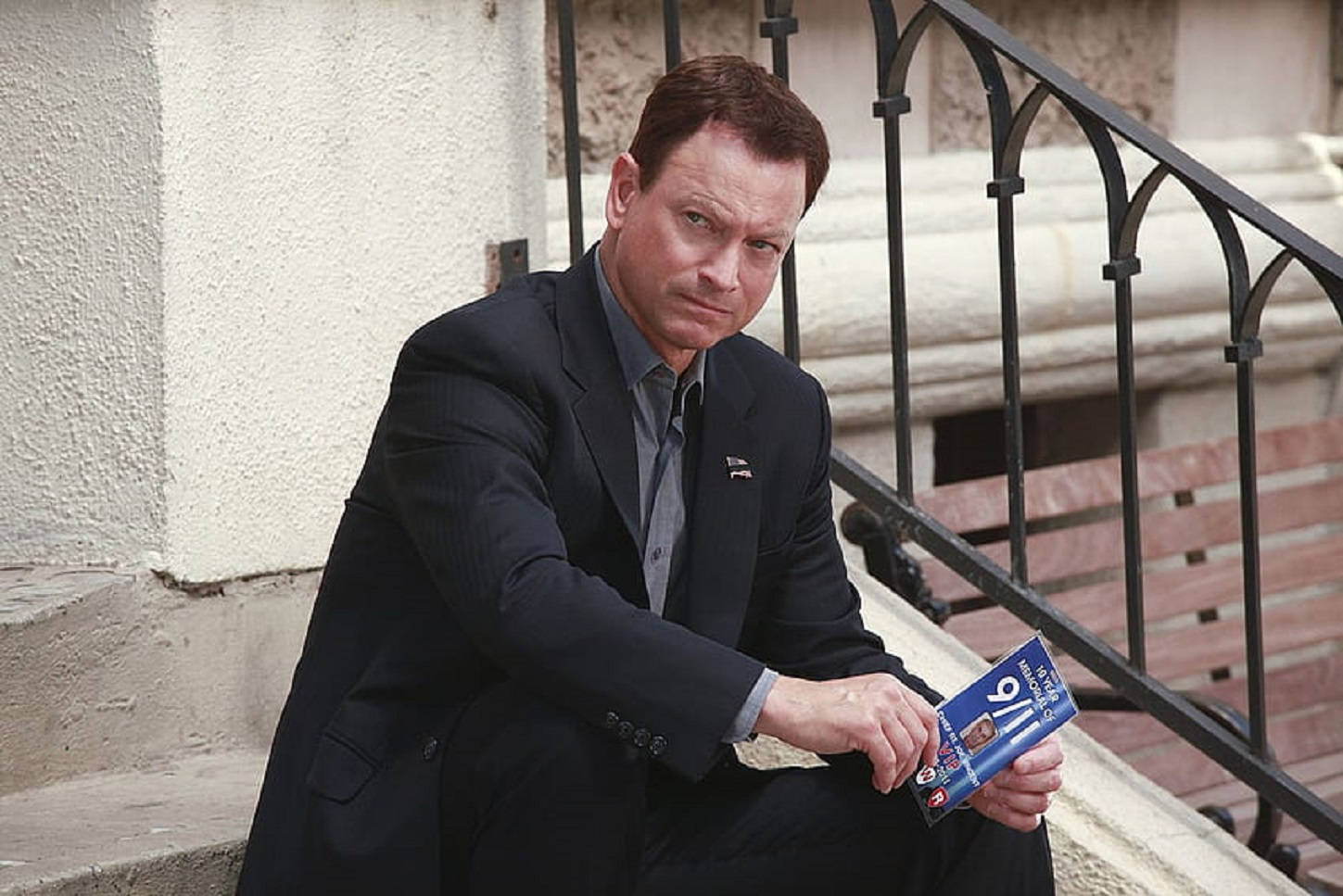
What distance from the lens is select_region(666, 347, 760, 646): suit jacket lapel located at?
269 centimetres

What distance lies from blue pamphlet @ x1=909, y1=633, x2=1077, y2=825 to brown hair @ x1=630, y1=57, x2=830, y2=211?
605 mm

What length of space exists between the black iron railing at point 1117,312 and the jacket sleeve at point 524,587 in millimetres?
980

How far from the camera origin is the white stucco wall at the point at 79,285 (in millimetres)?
3115

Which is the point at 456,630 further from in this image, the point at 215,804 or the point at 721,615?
the point at 215,804

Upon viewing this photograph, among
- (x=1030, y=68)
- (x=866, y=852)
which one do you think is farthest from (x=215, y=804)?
(x=1030, y=68)

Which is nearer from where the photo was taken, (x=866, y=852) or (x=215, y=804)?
(x=866, y=852)

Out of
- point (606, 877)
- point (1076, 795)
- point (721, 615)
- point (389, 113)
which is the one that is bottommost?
point (1076, 795)

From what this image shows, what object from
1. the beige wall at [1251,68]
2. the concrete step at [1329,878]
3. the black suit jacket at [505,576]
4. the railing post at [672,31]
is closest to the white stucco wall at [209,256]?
the railing post at [672,31]

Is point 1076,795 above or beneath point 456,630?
beneath

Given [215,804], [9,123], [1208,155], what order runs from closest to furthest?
[215,804] → [9,123] → [1208,155]

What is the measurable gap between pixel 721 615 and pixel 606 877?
1.17 feet

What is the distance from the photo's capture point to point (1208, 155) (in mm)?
5203

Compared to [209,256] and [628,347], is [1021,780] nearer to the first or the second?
[628,347]

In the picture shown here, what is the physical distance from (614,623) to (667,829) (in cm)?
35
